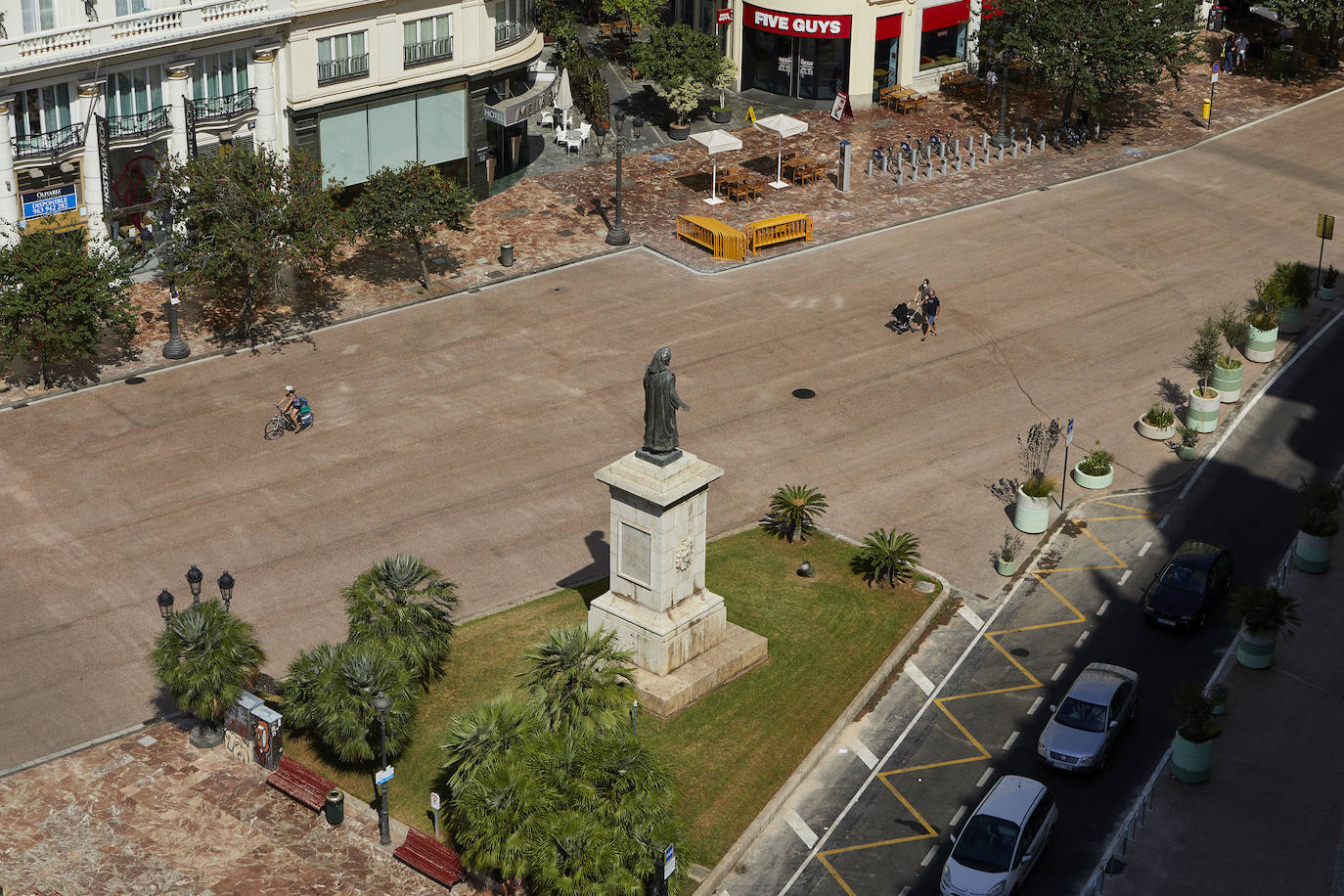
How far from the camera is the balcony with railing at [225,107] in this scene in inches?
2393

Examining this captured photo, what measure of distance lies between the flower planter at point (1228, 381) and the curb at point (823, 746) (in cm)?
1471

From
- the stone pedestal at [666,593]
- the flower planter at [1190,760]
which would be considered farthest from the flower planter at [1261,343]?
the stone pedestal at [666,593]

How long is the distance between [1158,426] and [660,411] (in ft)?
70.0

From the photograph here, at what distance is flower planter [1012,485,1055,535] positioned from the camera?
48.1m

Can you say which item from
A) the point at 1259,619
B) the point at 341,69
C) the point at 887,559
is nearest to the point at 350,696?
the point at 887,559

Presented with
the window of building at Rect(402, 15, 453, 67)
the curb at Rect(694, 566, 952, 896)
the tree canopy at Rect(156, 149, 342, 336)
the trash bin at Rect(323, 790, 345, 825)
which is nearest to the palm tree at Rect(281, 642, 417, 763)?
the trash bin at Rect(323, 790, 345, 825)

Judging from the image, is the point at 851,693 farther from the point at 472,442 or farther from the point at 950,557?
the point at 472,442

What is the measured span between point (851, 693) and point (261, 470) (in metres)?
19.6

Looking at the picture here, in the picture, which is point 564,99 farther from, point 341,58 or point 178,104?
point 178,104

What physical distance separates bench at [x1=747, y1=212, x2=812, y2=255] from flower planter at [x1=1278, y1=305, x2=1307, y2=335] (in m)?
18.0

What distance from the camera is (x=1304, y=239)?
6775 centimetres

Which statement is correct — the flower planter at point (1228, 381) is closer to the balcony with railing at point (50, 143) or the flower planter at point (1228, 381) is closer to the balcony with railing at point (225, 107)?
the balcony with railing at point (225, 107)

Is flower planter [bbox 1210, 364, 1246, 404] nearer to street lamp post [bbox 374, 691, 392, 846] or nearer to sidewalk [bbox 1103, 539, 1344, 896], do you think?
sidewalk [bbox 1103, 539, 1344, 896]

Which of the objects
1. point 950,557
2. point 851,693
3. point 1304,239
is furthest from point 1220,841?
point 1304,239
